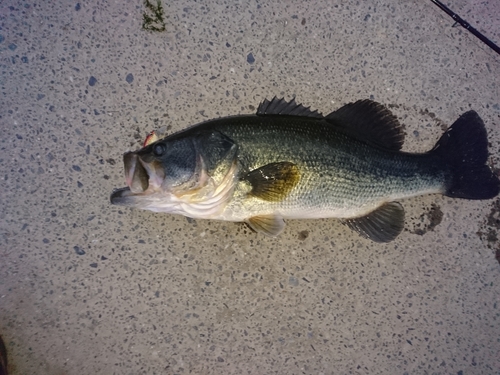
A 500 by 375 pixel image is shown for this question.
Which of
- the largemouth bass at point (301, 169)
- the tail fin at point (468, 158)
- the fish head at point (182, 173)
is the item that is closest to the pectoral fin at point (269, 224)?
the largemouth bass at point (301, 169)

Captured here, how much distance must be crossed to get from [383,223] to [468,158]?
0.75 m

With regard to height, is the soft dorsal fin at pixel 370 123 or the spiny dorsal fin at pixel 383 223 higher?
the soft dorsal fin at pixel 370 123

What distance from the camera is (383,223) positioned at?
2270 millimetres

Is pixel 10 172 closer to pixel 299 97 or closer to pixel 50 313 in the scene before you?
pixel 50 313

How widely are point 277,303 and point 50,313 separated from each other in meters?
1.54

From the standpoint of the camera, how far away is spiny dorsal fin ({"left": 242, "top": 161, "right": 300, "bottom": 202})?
1.93 meters

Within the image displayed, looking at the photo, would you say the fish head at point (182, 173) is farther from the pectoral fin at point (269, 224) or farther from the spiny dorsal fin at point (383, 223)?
the spiny dorsal fin at point (383, 223)

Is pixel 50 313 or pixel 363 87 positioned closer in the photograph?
pixel 50 313

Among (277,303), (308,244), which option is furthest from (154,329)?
(308,244)

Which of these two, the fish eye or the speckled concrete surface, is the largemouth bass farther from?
the speckled concrete surface

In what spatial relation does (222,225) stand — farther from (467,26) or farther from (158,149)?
(467,26)

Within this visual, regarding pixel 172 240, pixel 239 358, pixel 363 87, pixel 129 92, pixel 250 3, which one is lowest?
pixel 239 358

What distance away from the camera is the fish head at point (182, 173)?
188cm

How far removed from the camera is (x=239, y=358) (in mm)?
2410
